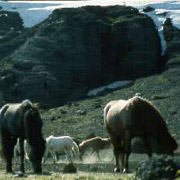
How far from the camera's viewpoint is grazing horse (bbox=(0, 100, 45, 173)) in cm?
2584

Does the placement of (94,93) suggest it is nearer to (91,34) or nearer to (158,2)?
(91,34)

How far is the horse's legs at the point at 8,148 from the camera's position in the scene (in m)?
28.3

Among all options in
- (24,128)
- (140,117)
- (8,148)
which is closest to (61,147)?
(8,148)

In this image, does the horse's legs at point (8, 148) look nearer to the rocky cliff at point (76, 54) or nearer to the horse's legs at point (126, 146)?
the horse's legs at point (126, 146)

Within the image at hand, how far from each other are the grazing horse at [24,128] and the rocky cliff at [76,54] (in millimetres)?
72006

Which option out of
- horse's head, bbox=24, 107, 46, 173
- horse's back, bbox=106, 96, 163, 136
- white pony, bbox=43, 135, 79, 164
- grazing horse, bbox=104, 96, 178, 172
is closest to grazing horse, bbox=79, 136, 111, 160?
white pony, bbox=43, 135, 79, 164

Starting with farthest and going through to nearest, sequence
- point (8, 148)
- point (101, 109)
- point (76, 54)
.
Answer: point (76, 54) < point (101, 109) < point (8, 148)

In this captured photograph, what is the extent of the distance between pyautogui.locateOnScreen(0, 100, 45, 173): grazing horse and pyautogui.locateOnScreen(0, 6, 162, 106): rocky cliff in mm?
72006

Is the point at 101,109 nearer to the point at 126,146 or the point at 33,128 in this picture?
the point at 126,146

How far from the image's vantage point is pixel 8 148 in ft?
94.6

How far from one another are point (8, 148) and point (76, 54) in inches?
3363

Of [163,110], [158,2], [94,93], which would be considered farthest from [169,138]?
[158,2]

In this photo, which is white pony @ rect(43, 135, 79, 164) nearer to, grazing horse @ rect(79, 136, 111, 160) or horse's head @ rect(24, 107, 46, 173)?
grazing horse @ rect(79, 136, 111, 160)

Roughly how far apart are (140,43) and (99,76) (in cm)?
855
